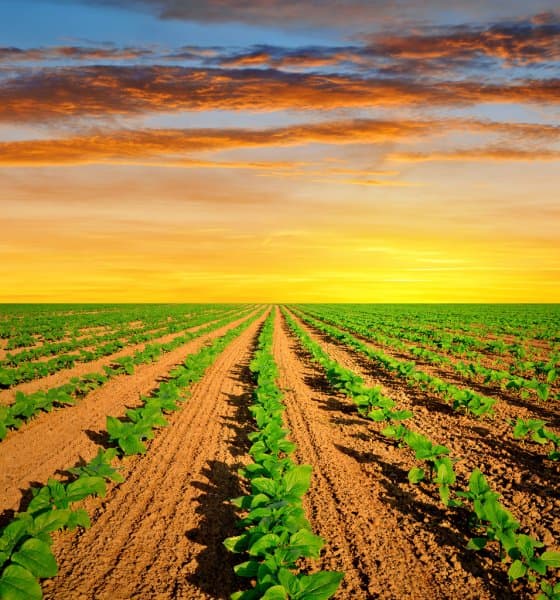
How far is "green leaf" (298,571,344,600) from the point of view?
121 inches

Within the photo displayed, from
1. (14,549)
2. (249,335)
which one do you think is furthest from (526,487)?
(249,335)

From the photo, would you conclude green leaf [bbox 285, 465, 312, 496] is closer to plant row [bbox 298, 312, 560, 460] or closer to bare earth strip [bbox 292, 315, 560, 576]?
bare earth strip [bbox 292, 315, 560, 576]

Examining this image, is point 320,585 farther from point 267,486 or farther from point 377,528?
point 377,528

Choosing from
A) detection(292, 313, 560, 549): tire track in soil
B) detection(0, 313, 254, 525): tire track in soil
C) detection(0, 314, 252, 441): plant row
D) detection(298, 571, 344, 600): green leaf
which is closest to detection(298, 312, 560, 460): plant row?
detection(292, 313, 560, 549): tire track in soil

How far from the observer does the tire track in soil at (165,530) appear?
3930mm

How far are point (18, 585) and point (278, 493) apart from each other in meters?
2.38

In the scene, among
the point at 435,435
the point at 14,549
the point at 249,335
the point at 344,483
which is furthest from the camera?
the point at 249,335

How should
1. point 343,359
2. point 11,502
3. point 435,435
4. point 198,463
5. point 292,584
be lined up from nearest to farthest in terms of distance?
point 292,584, point 11,502, point 198,463, point 435,435, point 343,359

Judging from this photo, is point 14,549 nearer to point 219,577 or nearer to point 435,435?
point 219,577

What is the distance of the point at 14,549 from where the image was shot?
3797 mm

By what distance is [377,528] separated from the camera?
4844mm

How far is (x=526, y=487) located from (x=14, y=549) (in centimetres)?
629

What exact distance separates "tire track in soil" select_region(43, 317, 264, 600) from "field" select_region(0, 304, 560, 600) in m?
0.02

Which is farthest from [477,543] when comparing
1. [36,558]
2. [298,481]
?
[36,558]
